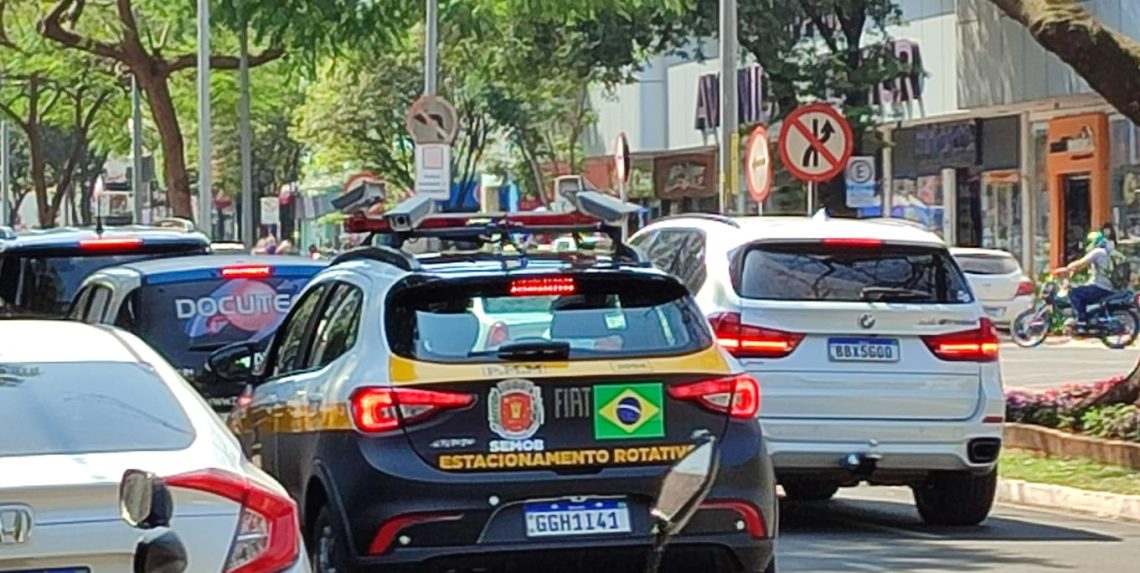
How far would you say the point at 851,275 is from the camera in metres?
12.1

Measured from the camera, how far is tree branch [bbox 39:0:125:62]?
108 feet

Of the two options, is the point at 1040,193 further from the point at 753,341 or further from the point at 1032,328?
the point at 753,341

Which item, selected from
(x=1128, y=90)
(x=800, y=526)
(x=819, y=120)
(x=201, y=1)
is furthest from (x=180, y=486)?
(x=201, y=1)

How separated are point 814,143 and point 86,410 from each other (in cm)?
1358

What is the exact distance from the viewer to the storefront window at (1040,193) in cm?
3894

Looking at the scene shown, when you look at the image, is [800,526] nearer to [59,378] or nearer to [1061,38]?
[1061,38]

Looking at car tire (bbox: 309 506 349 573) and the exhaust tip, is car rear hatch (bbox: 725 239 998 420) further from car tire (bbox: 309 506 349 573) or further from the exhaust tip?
car tire (bbox: 309 506 349 573)

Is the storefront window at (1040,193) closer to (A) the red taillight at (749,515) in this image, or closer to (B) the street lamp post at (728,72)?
(B) the street lamp post at (728,72)

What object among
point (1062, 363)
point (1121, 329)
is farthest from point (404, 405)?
point (1121, 329)

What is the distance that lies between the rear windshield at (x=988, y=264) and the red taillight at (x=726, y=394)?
86.9 ft

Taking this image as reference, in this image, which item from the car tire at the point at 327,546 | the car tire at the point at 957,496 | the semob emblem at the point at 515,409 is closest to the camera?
the semob emblem at the point at 515,409

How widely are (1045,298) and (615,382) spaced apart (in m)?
24.7

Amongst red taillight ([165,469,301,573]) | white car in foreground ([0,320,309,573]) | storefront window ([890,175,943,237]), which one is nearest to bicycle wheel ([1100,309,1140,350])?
storefront window ([890,175,943,237])

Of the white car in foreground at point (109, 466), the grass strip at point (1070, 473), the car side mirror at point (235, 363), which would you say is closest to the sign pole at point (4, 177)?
the grass strip at point (1070, 473)
